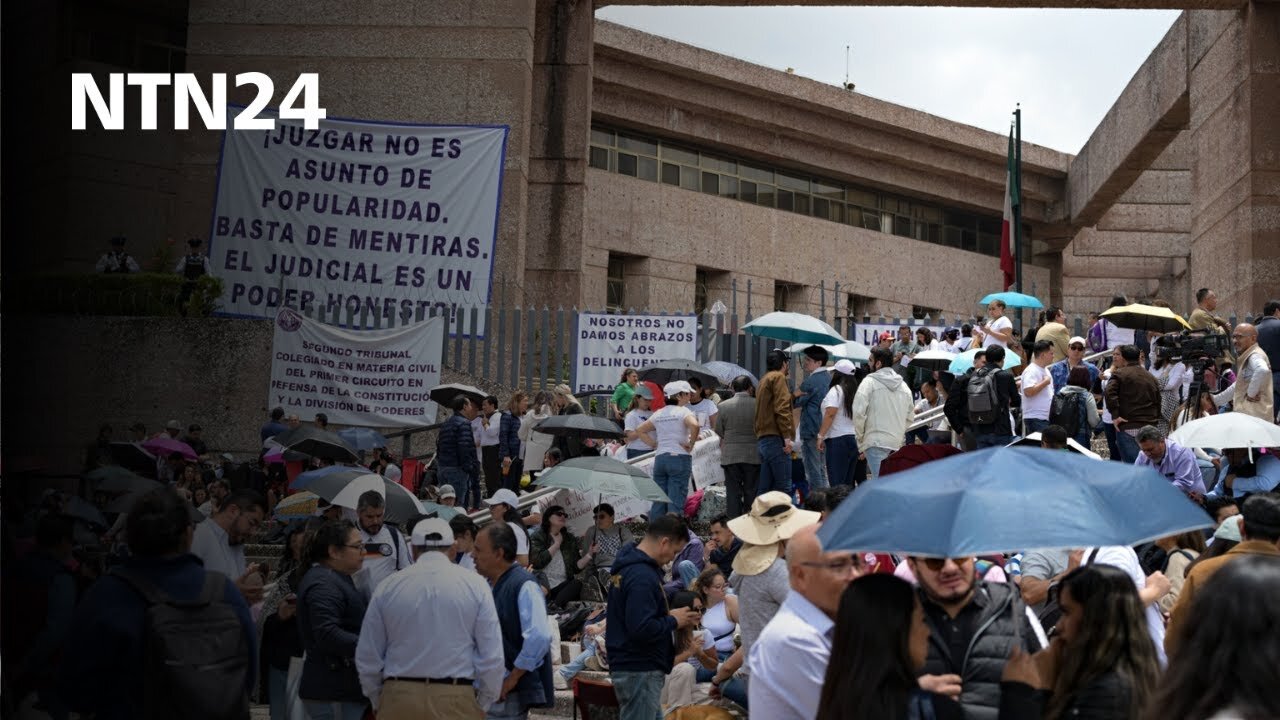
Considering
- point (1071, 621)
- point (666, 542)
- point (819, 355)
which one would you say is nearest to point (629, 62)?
point (819, 355)

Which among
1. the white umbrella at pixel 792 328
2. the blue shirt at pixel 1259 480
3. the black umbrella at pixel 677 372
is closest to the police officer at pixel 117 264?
the black umbrella at pixel 677 372

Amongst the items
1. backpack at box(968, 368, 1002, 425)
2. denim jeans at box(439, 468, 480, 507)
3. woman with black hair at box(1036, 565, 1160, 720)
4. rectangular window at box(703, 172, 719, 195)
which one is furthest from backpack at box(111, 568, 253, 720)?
rectangular window at box(703, 172, 719, 195)

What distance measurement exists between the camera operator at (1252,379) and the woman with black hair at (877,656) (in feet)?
32.9

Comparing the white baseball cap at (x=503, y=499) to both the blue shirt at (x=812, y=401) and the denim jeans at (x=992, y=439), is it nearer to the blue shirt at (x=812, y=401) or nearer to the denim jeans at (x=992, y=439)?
the blue shirt at (x=812, y=401)

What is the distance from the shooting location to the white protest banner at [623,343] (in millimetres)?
21266

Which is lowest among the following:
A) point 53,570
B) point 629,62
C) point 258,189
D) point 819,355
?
point 53,570

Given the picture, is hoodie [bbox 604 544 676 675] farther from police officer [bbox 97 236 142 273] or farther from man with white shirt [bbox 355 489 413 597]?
police officer [bbox 97 236 142 273]

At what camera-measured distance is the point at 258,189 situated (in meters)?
22.9

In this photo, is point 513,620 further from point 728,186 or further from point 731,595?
point 728,186

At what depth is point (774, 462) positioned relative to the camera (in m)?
14.1

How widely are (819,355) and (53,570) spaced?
8194 millimetres

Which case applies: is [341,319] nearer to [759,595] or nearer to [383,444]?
[383,444]

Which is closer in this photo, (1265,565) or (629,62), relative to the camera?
(1265,565)

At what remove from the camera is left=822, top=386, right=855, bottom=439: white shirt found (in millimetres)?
14352
